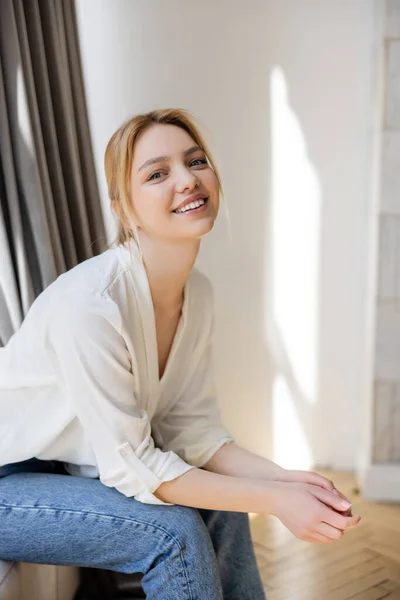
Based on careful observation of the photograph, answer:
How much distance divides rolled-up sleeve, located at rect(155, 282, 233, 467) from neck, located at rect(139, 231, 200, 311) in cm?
19

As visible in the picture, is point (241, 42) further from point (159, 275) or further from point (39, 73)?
point (159, 275)

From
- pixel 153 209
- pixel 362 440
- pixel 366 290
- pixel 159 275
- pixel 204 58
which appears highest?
pixel 204 58

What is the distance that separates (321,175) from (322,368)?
738 mm

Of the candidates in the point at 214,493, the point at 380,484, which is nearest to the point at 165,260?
the point at 214,493

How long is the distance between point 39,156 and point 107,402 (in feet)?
2.61

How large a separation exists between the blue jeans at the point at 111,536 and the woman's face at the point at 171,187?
0.53 m

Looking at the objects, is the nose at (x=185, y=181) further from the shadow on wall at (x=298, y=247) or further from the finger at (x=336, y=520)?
the shadow on wall at (x=298, y=247)

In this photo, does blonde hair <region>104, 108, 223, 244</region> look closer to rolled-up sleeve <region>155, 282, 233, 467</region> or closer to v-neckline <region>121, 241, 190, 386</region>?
v-neckline <region>121, 241, 190, 386</region>

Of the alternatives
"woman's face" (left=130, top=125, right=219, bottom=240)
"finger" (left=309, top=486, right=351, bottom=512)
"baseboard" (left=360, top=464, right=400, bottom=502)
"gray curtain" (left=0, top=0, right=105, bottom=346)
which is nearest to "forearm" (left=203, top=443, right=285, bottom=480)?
"finger" (left=309, top=486, right=351, bottom=512)

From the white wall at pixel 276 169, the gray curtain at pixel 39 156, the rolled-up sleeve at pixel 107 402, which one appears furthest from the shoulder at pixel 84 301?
the white wall at pixel 276 169

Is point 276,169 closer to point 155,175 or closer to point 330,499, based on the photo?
point 155,175

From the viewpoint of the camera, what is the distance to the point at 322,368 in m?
2.88

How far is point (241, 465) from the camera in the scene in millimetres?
1595

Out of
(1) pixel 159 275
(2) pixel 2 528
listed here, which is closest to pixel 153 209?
(1) pixel 159 275
